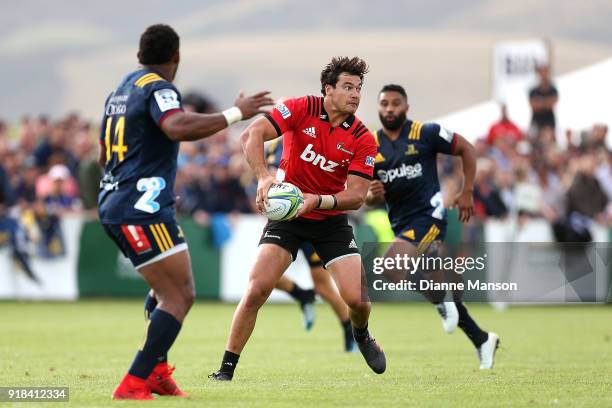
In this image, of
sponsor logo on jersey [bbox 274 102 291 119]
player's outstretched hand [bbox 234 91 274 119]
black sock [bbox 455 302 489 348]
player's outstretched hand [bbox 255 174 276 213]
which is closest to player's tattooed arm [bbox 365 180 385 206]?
black sock [bbox 455 302 489 348]

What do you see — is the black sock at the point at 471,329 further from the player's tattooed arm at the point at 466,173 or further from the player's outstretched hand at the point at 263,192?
the player's outstretched hand at the point at 263,192

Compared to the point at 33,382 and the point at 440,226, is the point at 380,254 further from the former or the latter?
the point at 33,382

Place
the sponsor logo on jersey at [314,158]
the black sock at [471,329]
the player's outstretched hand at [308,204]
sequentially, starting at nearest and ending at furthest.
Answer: the player's outstretched hand at [308,204] → the sponsor logo on jersey at [314,158] → the black sock at [471,329]

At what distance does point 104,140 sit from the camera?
837cm

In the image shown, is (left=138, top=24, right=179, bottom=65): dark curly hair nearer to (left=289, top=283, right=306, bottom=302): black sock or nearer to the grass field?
the grass field

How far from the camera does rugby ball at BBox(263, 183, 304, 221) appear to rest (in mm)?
9039

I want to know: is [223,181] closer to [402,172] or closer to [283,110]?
[402,172]

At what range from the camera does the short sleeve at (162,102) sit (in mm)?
7871

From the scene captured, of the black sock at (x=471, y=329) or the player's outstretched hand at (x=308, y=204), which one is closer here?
the player's outstretched hand at (x=308, y=204)

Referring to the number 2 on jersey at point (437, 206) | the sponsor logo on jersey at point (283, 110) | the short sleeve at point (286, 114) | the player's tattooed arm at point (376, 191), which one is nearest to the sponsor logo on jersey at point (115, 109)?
the short sleeve at point (286, 114)

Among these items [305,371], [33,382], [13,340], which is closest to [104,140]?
[33,382]

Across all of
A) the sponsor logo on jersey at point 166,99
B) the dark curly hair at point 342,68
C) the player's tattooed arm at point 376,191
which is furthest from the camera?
the player's tattooed arm at point 376,191

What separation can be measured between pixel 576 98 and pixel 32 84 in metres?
18.5

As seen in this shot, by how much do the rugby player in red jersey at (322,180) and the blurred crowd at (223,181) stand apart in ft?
38.9
